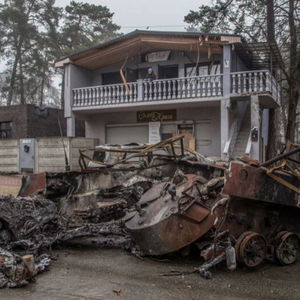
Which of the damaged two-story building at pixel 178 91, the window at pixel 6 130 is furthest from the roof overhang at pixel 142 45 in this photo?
the window at pixel 6 130

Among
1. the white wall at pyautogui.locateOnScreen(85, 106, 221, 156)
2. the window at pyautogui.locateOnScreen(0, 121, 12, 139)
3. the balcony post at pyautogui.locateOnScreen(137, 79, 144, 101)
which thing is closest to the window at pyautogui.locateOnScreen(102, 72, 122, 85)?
the white wall at pyautogui.locateOnScreen(85, 106, 221, 156)

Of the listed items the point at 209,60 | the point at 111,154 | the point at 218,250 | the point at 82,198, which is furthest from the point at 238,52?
the point at 218,250

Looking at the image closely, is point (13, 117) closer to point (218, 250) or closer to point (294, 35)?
point (294, 35)

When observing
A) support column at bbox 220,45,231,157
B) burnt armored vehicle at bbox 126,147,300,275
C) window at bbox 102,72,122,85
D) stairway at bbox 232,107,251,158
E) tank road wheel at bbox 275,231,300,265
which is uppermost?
window at bbox 102,72,122,85

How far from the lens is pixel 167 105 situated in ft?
59.9

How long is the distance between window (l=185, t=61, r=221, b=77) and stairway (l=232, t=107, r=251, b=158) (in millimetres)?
2682

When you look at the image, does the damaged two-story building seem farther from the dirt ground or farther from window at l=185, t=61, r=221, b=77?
the dirt ground

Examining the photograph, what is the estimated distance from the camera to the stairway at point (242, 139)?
→ 54.2 ft

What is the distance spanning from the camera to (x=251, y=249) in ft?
17.9

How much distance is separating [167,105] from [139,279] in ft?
44.4

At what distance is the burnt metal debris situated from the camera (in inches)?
212

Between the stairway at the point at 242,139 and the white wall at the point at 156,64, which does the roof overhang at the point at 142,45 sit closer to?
the white wall at the point at 156,64

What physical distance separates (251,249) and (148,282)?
59.8 inches

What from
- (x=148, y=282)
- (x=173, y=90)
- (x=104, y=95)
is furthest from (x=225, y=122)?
(x=148, y=282)
